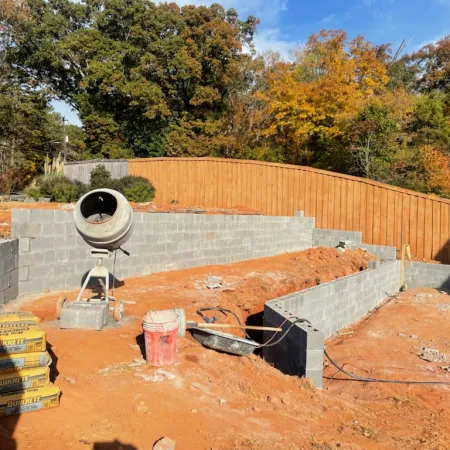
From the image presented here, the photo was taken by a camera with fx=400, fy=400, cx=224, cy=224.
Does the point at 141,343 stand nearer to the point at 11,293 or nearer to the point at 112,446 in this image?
the point at 112,446

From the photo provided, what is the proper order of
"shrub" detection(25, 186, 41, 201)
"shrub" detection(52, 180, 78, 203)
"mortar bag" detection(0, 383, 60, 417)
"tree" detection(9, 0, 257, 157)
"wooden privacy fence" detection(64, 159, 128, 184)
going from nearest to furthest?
1. "mortar bag" detection(0, 383, 60, 417)
2. "shrub" detection(52, 180, 78, 203)
3. "shrub" detection(25, 186, 41, 201)
4. "wooden privacy fence" detection(64, 159, 128, 184)
5. "tree" detection(9, 0, 257, 157)

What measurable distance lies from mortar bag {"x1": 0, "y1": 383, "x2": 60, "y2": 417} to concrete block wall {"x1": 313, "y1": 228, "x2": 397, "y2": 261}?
11811 mm

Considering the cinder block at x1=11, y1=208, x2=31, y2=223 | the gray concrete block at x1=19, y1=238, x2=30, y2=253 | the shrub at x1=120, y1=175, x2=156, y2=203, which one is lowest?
the gray concrete block at x1=19, y1=238, x2=30, y2=253

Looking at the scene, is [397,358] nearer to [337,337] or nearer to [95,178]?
[337,337]

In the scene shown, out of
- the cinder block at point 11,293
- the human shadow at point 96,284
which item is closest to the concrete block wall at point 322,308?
the human shadow at point 96,284

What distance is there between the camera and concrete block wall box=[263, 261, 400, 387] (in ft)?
17.2

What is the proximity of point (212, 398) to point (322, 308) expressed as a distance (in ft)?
15.8

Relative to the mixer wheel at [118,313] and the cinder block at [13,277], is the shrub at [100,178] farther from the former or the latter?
the mixer wheel at [118,313]

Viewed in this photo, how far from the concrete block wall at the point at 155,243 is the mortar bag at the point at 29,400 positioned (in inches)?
159

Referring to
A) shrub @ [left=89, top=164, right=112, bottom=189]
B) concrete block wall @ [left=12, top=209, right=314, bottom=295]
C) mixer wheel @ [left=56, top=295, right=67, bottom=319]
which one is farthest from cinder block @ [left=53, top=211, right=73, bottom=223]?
shrub @ [left=89, top=164, right=112, bottom=189]

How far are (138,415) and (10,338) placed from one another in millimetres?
1203

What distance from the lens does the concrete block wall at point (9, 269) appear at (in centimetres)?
605

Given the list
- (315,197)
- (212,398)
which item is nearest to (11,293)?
(212,398)

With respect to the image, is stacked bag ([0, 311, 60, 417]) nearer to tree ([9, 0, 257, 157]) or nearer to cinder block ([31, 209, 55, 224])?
cinder block ([31, 209, 55, 224])
